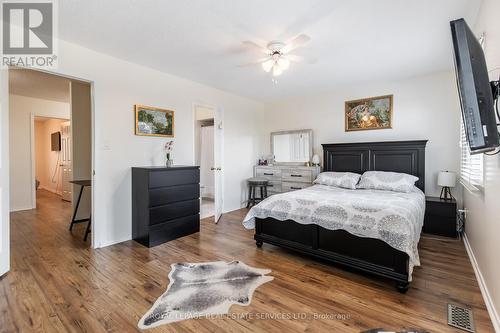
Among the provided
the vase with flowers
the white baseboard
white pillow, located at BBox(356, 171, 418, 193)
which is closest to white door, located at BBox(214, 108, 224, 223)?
the vase with flowers

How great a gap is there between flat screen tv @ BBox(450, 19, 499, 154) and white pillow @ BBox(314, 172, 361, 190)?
98.8 inches

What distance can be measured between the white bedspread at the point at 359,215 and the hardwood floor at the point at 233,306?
363mm

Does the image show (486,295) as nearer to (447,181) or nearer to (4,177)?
(447,181)

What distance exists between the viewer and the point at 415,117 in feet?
13.0

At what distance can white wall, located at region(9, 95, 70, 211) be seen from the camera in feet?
16.6

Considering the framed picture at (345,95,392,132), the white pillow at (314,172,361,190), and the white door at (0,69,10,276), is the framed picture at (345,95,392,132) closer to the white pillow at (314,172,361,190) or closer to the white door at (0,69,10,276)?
the white pillow at (314,172,361,190)

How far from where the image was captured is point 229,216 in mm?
4734

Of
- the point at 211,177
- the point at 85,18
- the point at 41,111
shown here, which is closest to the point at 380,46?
the point at 85,18

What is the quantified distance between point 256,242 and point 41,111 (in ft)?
19.1

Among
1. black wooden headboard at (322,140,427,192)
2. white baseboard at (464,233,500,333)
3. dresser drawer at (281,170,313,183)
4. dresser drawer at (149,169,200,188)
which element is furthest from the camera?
dresser drawer at (281,170,313,183)

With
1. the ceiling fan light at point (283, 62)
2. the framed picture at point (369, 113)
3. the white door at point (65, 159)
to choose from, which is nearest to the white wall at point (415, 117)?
the framed picture at point (369, 113)

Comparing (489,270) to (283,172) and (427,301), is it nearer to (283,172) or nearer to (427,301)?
(427,301)

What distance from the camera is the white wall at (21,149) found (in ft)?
16.6

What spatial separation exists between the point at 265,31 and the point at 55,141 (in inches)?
289
